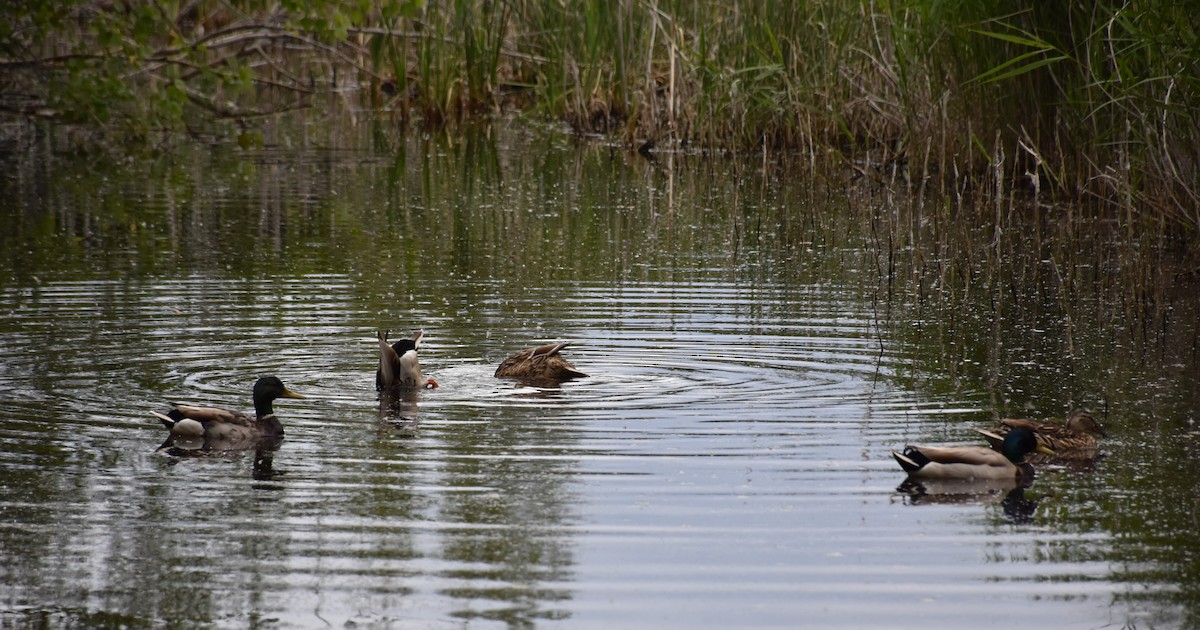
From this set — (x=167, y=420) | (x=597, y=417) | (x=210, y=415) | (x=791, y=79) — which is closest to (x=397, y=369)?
(x=597, y=417)

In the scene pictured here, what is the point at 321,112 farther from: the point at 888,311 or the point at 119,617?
the point at 119,617

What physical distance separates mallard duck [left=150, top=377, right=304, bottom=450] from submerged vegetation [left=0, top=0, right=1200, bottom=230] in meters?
6.09

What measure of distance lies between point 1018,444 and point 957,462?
0.37 m

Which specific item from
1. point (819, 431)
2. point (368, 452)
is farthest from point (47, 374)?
point (819, 431)

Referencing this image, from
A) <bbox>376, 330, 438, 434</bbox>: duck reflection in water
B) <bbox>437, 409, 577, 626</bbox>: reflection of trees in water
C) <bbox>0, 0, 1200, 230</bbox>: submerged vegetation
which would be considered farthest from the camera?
<bbox>0, 0, 1200, 230</bbox>: submerged vegetation

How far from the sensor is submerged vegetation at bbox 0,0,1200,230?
12.9 meters

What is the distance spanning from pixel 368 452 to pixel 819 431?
6.93 ft

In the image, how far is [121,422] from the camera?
841 cm

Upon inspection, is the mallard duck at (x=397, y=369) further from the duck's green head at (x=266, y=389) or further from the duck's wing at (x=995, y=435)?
the duck's wing at (x=995, y=435)

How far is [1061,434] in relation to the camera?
25.6 ft

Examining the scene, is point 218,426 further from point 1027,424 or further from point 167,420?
point 1027,424

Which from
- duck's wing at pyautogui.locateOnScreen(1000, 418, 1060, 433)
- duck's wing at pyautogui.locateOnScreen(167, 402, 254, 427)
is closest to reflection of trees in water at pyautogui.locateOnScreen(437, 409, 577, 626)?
duck's wing at pyautogui.locateOnScreen(167, 402, 254, 427)

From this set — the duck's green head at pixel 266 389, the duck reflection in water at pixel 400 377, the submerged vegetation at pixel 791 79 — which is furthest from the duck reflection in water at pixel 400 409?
the submerged vegetation at pixel 791 79

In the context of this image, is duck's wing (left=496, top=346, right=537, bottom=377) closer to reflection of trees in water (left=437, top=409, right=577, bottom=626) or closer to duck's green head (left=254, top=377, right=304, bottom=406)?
reflection of trees in water (left=437, top=409, right=577, bottom=626)
